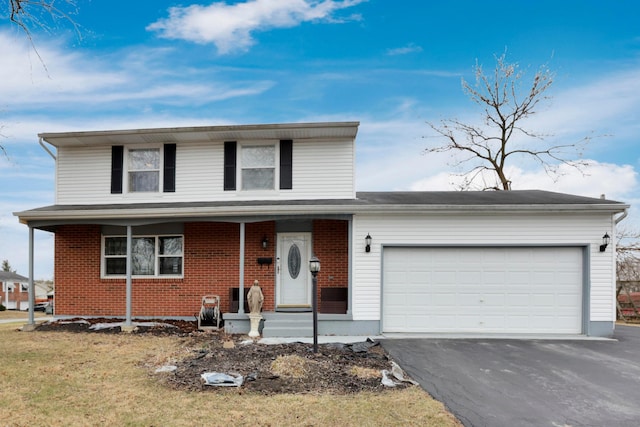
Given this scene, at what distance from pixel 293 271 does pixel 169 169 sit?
4.52m

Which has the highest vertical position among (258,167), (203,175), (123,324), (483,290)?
(258,167)

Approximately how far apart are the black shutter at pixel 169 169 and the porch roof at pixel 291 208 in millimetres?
675

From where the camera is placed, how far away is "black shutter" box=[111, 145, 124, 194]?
1207 centimetres

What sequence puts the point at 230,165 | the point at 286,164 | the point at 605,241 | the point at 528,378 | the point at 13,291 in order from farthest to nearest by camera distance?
the point at 13,291 → the point at 230,165 → the point at 286,164 → the point at 605,241 → the point at 528,378

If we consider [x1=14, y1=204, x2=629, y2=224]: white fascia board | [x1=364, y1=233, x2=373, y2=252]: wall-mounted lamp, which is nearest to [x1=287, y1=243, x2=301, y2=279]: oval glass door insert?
[x1=14, y1=204, x2=629, y2=224]: white fascia board

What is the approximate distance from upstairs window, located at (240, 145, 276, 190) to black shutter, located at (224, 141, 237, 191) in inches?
8.6

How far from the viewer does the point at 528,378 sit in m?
6.65

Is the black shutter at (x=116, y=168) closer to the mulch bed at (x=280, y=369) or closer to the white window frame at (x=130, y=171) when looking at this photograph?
the white window frame at (x=130, y=171)

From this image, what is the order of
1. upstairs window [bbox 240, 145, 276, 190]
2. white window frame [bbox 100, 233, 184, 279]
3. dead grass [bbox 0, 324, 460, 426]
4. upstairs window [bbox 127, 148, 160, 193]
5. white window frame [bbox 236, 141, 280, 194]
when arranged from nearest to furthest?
dead grass [bbox 0, 324, 460, 426]
white window frame [bbox 236, 141, 280, 194]
upstairs window [bbox 240, 145, 276, 190]
white window frame [bbox 100, 233, 184, 279]
upstairs window [bbox 127, 148, 160, 193]

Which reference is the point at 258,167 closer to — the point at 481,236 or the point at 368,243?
the point at 368,243

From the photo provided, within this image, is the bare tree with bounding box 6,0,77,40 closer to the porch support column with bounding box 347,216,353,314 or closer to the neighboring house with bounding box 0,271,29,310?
the porch support column with bounding box 347,216,353,314

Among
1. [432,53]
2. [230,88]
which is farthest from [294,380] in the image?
[432,53]

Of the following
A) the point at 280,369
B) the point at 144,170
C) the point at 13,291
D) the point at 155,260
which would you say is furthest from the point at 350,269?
the point at 13,291

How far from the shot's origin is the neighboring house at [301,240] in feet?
33.8
